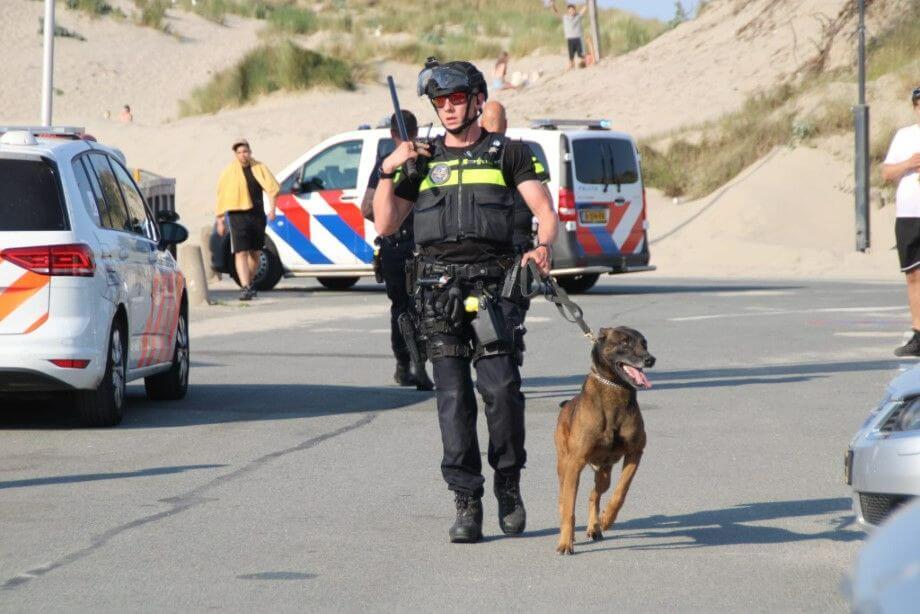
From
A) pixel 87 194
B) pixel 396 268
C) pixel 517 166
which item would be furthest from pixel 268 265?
pixel 517 166

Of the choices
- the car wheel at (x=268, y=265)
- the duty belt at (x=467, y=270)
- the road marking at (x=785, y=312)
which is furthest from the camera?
the car wheel at (x=268, y=265)

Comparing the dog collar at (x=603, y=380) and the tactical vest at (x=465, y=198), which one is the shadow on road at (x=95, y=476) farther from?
the dog collar at (x=603, y=380)

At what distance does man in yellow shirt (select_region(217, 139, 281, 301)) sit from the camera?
2095 cm

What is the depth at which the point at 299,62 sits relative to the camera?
2039 inches

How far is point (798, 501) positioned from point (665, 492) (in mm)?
608

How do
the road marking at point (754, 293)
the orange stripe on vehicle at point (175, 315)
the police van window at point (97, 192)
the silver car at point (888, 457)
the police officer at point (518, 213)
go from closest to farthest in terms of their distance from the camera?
the silver car at point (888, 457) → the police officer at point (518, 213) → the police van window at point (97, 192) → the orange stripe on vehicle at point (175, 315) → the road marking at point (754, 293)

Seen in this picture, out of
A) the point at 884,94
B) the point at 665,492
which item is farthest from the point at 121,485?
the point at 884,94

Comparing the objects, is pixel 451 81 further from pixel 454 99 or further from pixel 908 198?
pixel 908 198

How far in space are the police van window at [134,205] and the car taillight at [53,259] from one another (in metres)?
1.34

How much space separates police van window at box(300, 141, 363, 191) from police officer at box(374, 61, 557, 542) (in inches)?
636

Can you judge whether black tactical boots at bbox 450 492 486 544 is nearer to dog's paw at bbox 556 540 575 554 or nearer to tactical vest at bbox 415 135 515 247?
dog's paw at bbox 556 540 575 554

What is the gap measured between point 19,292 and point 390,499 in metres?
2.88

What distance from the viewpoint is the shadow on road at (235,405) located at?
418 inches

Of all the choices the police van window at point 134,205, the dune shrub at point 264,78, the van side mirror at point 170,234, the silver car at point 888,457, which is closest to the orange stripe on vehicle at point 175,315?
the van side mirror at point 170,234
